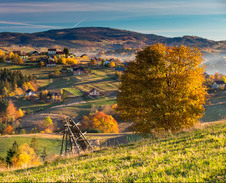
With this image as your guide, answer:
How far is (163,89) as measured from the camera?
834 inches

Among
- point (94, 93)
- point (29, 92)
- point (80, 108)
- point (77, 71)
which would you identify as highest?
point (77, 71)

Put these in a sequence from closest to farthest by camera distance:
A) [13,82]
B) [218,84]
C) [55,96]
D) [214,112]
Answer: [214,112] → [55,96] → [218,84] → [13,82]

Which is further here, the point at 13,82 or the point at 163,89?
the point at 13,82

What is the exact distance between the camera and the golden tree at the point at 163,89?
20.6 m

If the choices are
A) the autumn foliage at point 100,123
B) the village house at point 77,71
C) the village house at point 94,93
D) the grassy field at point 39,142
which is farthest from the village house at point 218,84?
the grassy field at point 39,142

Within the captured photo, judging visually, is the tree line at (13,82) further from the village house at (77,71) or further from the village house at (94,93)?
the village house at (94,93)

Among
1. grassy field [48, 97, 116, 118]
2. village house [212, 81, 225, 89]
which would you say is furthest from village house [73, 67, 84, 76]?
village house [212, 81, 225, 89]

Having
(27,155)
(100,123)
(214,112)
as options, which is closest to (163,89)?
(27,155)

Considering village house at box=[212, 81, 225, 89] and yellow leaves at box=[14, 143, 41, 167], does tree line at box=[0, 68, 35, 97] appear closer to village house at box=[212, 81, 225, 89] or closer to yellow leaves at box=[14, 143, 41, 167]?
yellow leaves at box=[14, 143, 41, 167]

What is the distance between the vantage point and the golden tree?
20.6 metres

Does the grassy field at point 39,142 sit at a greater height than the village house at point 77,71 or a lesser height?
lesser

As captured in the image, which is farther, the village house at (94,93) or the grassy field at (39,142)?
the village house at (94,93)

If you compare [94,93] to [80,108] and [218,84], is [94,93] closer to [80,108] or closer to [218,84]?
[80,108]

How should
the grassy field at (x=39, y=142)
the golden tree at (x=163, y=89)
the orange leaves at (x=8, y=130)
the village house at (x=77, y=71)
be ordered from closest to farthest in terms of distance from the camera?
the golden tree at (x=163, y=89) < the grassy field at (x=39, y=142) < the orange leaves at (x=8, y=130) < the village house at (x=77, y=71)
